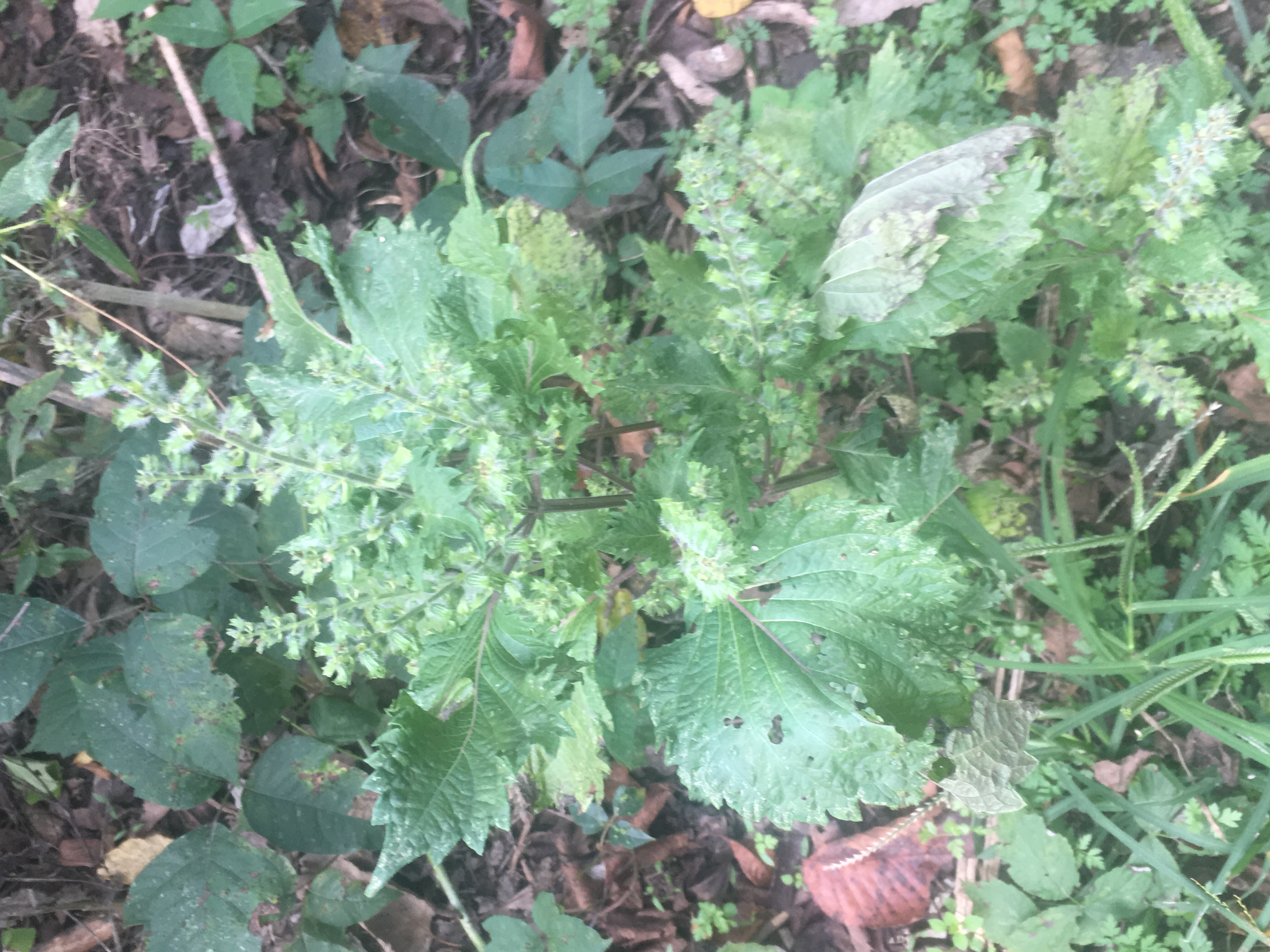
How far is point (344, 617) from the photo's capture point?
1.40 meters

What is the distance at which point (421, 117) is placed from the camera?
2.71 m

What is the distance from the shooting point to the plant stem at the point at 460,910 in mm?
2535

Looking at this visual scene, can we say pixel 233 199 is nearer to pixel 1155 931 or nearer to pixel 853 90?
pixel 853 90

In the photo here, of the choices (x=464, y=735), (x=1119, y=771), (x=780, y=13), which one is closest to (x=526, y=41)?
(x=780, y=13)

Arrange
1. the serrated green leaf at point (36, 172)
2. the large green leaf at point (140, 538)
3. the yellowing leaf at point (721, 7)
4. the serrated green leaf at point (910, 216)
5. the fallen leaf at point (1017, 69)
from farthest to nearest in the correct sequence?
the yellowing leaf at point (721, 7)
the fallen leaf at point (1017, 69)
the large green leaf at point (140, 538)
the serrated green leaf at point (36, 172)
the serrated green leaf at point (910, 216)

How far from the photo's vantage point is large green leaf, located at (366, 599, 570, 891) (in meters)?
1.29

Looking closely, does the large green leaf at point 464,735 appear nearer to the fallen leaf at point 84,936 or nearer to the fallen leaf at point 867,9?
the fallen leaf at point 84,936

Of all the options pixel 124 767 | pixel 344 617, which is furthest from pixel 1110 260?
pixel 124 767

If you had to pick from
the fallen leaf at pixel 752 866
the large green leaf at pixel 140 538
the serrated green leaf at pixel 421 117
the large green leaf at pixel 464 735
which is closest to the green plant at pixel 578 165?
the serrated green leaf at pixel 421 117

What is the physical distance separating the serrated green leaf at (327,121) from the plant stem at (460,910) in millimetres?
2620

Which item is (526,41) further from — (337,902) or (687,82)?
(337,902)

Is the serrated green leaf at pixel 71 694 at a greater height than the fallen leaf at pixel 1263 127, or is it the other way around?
the fallen leaf at pixel 1263 127

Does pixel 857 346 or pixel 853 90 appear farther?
pixel 853 90

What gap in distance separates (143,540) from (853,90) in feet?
7.86
